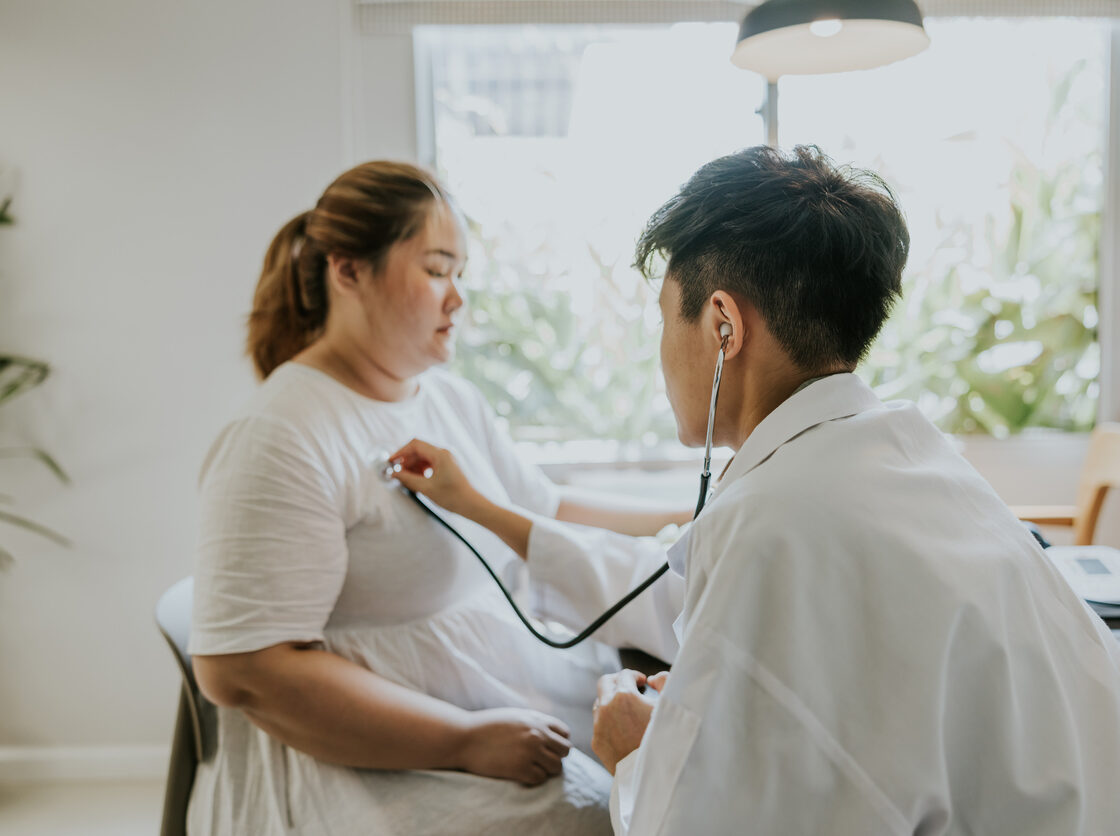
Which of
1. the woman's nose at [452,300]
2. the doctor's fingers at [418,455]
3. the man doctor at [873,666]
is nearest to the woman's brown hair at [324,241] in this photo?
the woman's nose at [452,300]

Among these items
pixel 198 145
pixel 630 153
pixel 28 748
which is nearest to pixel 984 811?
pixel 630 153

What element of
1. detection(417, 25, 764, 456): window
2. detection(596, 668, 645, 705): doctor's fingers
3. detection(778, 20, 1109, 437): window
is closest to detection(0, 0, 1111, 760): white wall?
detection(417, 25, 764, 456): window

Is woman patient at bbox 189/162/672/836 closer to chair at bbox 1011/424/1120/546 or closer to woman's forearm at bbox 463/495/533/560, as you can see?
woman's forearm at bbox 463/495/533/560

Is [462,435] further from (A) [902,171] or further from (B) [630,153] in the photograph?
(A) [902,171]

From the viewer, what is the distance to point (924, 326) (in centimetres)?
264

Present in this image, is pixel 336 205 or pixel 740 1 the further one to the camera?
pixel 740 1

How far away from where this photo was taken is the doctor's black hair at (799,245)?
0.83 m

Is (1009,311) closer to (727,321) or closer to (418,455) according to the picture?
(418,455)

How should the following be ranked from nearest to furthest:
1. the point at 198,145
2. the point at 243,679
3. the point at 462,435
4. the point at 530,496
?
the point at 243,679, the point at 462,435, the point at 530,496, the point at 198,145

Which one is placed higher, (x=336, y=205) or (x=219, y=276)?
(x=336, y=205)

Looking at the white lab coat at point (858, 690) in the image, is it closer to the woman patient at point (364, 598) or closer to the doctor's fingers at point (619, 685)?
the doctor's fingers at point (619, 685)

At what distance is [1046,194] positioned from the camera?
103 inches

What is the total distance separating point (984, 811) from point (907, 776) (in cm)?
8

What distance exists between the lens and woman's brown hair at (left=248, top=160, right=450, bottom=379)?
1.38 m
